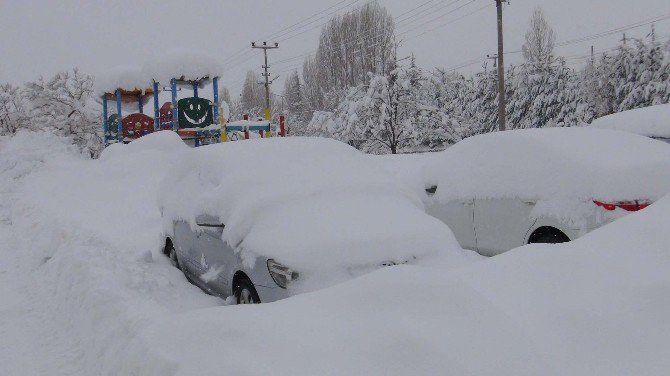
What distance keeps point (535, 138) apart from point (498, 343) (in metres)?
4.17

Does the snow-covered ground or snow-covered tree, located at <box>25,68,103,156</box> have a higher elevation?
snow-covered tree, located at <box>25,68,103,156</box>

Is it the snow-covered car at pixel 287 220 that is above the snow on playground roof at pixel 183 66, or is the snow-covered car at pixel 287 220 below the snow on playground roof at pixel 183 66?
below

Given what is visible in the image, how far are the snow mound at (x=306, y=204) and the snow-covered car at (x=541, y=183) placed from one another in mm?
→ 1096

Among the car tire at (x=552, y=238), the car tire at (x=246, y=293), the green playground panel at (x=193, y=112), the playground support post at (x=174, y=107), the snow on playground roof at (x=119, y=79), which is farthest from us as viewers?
the snow on playground roof at (x=119, y=79)

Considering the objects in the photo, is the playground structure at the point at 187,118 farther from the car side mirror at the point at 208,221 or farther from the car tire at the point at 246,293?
the car tire at the point at 246,293

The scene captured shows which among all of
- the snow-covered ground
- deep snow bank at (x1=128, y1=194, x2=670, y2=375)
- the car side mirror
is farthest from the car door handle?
deep snow bank at (x1=128, y1=194, x2=670, y2=375)

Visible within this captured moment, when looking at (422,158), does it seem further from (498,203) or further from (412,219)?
(412,219)

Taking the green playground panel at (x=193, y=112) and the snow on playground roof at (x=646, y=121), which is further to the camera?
the green playground panel at (x=193, y=112)

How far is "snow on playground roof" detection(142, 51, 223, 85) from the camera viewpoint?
20016 millimetres

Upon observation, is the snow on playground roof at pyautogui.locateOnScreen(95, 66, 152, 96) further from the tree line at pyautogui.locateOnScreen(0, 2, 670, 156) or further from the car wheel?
the car wheel

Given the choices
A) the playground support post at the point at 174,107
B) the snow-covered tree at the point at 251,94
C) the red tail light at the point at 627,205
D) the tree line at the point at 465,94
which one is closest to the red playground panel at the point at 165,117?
the playground support post at the point at 174,107

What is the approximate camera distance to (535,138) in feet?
18.9

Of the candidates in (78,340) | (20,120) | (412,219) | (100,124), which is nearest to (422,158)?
(412,219)

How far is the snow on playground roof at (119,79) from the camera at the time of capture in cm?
2434
